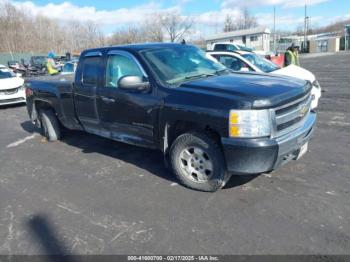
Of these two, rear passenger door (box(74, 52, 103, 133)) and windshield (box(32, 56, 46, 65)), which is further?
windshield (box(32, 56, 46, 65))

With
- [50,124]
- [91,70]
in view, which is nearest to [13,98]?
[50,124]

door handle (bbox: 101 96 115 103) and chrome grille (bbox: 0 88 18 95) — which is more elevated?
door handle (bbox: 101 96 115 103)

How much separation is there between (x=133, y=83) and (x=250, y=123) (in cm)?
167

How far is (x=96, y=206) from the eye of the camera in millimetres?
3994

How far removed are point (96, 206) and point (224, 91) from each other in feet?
6.94

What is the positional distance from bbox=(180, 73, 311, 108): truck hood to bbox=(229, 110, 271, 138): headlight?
10 centimetres

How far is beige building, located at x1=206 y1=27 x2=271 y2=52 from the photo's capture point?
5658cm

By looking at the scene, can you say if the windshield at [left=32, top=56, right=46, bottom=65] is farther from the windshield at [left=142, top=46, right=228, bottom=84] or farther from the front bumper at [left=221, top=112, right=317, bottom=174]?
the front bumper at [left=221, top=112, right=317, bottom=174]

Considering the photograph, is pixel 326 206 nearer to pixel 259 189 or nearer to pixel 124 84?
pixel 259 189

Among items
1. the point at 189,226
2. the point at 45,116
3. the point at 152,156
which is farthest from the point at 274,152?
the point at 45,116

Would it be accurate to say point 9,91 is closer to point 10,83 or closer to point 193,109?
point 10,83

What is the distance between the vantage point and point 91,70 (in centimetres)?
537

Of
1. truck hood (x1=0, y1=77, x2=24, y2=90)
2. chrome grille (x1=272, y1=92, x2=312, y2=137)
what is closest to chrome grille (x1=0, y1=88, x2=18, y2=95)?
truck hood (x1=0, y1=77, x2=24, y2=90)

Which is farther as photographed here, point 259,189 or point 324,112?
point 324,112
